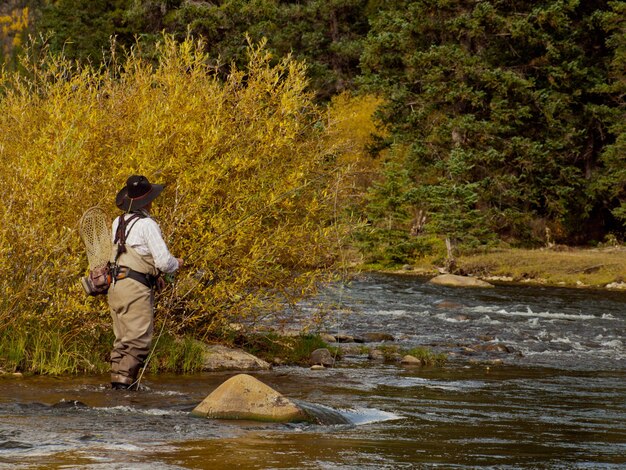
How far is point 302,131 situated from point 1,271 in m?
4.59

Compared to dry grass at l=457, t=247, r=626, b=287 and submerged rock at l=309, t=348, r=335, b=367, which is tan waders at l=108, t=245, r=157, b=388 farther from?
dry grass at l=457, t=247, r=626, b=287

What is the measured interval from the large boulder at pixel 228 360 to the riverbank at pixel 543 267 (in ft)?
77.8

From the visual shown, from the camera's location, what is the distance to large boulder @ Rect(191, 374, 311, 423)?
9.21 meters

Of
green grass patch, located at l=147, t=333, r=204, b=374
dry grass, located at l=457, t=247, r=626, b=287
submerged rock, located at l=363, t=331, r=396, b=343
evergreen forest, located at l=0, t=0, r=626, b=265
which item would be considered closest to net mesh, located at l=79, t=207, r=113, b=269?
green grass patch, located at l=147, t=333, r=204, b=374

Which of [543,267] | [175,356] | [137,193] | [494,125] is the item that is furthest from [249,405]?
[494,125]

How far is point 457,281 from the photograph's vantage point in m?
33.8

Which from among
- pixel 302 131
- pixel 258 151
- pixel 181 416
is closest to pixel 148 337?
pixel 181 416

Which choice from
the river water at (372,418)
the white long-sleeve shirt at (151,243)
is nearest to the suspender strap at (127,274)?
the white long-sleeve shirt at (151,243)

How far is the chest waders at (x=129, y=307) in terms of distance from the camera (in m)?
10.4

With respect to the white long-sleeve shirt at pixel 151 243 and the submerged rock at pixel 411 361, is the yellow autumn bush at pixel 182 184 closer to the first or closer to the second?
the white long-sleeve shirt at pixel 151 243

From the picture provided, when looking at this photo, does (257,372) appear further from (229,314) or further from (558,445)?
(558,445)

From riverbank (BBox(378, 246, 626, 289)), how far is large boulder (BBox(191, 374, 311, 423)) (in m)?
27.2

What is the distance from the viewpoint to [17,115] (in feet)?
Answer: 41.8

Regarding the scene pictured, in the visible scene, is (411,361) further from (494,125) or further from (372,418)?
(494,125)
